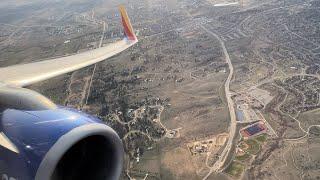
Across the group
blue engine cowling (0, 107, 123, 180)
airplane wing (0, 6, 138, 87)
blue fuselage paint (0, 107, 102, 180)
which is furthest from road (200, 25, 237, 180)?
blue fuselage paint (0, 107, 102, 180)

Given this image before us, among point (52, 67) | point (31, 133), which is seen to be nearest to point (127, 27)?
point (52, 67)

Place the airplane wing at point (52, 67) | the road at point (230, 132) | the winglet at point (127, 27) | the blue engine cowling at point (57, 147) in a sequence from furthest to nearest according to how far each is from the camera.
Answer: the road at point (230, 132) → the winglet at point (127, 27) → the airplane wing at point (52, 67) → the blue engine cowling at point (57, 147)

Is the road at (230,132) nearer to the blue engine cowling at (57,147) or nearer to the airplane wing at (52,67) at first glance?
the airplane wing at (52,67)

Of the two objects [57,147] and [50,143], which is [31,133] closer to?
[50,143]

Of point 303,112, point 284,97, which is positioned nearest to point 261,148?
point 303,112

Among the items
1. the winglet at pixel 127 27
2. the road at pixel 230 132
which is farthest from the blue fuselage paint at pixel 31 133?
the road at pixel 230 132

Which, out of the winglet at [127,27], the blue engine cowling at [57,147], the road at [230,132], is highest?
the blue engine cowling at [57,147]

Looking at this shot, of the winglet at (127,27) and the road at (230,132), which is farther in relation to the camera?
the road at (230,132)

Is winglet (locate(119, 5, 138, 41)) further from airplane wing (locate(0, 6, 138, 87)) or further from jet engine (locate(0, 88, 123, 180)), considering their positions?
jet engine (locate(0, 88, 123, 180))

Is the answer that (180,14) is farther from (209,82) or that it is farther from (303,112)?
(303,112)
